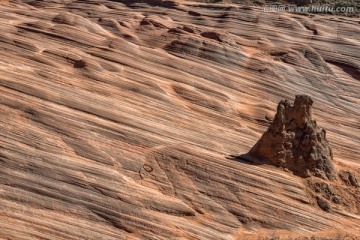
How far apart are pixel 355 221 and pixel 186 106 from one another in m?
7.00

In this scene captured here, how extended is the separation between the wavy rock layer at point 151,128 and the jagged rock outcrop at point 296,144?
1.94ft

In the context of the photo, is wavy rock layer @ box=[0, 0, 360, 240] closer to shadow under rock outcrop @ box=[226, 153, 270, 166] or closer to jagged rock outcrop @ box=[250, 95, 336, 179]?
shadow under rock outcrop @ box=[226, 153, 270, 166]

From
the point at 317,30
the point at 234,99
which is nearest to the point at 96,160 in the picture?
the point at 234,99

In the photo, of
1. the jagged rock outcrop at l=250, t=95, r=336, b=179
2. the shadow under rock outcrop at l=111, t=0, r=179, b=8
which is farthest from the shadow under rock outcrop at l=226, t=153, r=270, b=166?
the shadow under rock outcrop at l=111, t=0, r=179, b=8

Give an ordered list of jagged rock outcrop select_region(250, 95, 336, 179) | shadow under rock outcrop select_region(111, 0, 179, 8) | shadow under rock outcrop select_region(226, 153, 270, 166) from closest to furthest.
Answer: shadow under rock outcrop select_region(226, 153, 270, 166) < jagged rock outcrop select_region(250, 95, 336, 179) < shadow under rock outcrop select_region(111, 0, 179, 8)

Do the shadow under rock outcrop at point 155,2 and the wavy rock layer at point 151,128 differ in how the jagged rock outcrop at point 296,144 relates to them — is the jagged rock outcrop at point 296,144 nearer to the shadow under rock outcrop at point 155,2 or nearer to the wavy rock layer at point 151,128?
the wavy rock layer at point 151,128

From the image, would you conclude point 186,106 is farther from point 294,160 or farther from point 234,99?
point 294,160

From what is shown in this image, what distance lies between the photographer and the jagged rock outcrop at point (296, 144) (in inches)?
688

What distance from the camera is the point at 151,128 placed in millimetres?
18047

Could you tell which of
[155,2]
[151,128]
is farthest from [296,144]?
[155,2]

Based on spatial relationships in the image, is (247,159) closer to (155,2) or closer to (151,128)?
(151,128)

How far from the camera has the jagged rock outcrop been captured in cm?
1748

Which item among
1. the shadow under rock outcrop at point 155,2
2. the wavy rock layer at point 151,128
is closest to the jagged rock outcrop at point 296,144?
the wavy rock layer at point 151,128

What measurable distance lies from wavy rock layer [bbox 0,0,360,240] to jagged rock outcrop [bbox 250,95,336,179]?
1.94 ft
